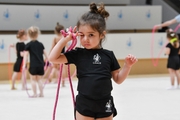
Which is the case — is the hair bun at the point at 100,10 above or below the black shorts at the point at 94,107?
above

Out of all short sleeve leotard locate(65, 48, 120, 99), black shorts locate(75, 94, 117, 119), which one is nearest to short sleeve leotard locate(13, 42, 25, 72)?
short sleeve leotard locate(65, 48, 120, 99)

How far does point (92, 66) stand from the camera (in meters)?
2.61

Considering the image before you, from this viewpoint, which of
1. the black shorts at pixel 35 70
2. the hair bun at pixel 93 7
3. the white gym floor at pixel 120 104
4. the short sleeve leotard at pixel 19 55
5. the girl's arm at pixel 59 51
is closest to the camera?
the girl's arm at pixel 59 51

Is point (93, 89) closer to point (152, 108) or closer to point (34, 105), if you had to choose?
point (152, 108)

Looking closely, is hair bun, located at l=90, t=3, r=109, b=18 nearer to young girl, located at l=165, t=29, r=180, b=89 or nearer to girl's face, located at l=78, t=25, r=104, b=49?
girl's face, located at l=78, t=25, r=104, b=49

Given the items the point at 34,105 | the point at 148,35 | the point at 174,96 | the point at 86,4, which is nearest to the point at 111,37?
the point at 148,35

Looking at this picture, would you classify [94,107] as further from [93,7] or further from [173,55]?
[173,55]

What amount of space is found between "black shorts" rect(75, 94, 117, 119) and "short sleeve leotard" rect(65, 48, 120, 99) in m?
0.03

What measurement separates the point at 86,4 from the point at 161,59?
266 centimetres

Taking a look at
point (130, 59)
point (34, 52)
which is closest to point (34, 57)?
point (34, 52)

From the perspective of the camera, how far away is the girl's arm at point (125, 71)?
2.62 m

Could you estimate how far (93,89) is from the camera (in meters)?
2.55

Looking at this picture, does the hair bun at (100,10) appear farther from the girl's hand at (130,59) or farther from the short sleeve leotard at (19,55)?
the short sleeve leotard at (19,55)

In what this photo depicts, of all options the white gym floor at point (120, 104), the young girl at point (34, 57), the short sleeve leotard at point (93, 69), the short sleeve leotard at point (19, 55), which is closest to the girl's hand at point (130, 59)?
the short sleeve leotard at point (93, 69)
